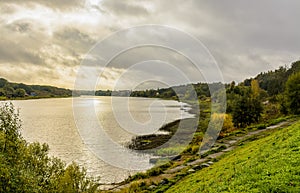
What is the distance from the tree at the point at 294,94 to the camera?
5119 centimetres

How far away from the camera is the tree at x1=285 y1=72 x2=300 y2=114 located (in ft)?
168

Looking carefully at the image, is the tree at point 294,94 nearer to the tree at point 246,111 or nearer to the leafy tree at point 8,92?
the tree at point 246,111

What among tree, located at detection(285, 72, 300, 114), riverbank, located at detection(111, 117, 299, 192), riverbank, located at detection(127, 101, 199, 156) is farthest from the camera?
tree, located at detection(285, 72, 300, 114)

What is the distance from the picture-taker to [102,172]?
34469 millimetres

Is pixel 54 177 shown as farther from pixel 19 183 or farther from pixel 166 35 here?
pixel 166 35

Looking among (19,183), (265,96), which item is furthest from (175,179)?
(265,96)

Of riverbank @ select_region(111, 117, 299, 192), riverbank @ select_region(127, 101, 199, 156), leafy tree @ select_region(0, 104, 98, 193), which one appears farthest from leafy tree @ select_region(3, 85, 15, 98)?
leafy tree @ select_region(0, 104, 98, 193)

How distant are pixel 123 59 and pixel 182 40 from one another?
584 cm

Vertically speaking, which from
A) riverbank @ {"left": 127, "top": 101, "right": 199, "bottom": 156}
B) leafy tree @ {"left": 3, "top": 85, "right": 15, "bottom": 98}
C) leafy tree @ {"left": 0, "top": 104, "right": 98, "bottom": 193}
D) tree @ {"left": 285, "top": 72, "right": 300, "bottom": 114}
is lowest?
riverbank @ {"left": 127, "top": 101, "right": 199, "bottom": 156}

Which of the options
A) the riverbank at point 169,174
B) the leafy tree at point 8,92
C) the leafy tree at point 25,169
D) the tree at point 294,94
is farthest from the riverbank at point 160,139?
the leafy tree at point 8,92

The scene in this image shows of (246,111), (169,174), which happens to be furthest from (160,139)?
(169,174)

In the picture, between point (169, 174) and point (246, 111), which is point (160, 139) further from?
point (169, 174)

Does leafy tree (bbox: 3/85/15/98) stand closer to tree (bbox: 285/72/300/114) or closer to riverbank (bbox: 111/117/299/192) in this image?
tree (bbox: 285/72/300/114)

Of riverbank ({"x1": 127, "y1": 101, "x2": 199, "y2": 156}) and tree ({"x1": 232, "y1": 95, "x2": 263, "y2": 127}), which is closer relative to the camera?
riverbank ({"x1": 127, "y1": 101, "x2": 199, "y2": 156})
